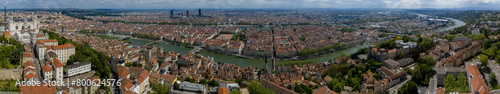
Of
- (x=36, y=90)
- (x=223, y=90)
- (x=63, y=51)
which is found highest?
(x=63, y=51)

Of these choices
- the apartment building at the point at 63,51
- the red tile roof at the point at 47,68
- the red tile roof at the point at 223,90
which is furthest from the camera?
the apartment building at the point at 63,51

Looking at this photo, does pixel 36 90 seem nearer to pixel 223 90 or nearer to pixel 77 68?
pixel 77 68

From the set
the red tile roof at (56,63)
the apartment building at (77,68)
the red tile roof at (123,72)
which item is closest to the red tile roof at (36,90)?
the red tile roof at (56,63)

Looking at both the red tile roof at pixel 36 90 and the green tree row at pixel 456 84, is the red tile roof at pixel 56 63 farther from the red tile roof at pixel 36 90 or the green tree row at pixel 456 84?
the green tree row at pixel 456 84

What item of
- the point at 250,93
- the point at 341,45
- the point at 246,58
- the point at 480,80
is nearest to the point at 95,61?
the point at 250,93

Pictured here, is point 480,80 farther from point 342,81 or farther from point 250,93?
point 250,93

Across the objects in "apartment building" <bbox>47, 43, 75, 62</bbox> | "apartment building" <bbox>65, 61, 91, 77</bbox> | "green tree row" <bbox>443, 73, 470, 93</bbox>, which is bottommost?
"green tree row" <bbox>443, 73, 470, 93</bbox>

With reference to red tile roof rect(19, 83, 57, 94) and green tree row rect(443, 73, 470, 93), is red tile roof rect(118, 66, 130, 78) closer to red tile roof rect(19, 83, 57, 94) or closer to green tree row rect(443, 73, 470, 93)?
red tile roof rect(19, 83, 57, 94)

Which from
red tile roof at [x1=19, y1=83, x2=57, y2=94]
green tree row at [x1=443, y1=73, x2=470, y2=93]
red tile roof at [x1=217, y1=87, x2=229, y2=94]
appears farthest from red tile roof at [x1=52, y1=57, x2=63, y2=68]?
green tree row at [x1=443, y1=73, x2=470, y2=93]

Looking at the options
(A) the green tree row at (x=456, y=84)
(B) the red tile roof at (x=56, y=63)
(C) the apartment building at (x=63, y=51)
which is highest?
(C) the apartment building at (x=63, y=51)

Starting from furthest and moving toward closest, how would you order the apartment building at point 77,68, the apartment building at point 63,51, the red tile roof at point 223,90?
the apartment building at point 63,51
the apartment building at point 77,68
the red tile roof at point 223,90

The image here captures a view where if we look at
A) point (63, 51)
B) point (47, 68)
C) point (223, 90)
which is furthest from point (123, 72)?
point (223, 90)
